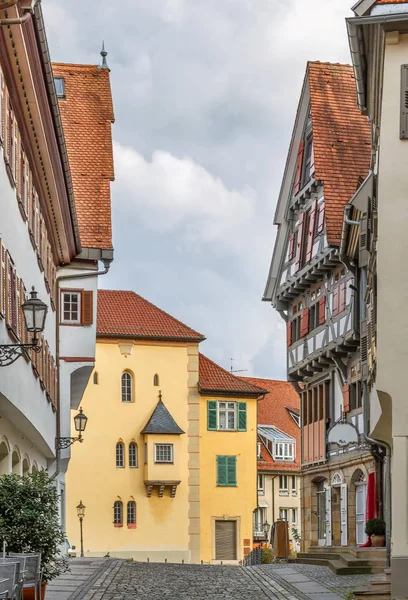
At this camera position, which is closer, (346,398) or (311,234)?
(346,398)

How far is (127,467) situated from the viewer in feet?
182

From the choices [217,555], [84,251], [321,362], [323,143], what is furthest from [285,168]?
[217,555]

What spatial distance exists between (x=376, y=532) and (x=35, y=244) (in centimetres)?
1111

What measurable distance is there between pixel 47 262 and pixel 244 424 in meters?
32.8

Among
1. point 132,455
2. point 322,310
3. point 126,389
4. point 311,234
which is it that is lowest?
point 132,455

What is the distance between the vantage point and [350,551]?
28234 millimetres

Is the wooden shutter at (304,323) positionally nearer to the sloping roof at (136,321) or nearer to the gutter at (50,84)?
the gutter at (50,84)

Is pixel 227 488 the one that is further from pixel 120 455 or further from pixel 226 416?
pixel 120 455

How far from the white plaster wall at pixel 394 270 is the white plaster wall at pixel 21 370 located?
17.1 ft

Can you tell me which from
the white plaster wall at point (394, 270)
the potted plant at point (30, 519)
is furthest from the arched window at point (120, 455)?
the potted plant at point (30, 519)

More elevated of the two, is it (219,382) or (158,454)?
(219,382)

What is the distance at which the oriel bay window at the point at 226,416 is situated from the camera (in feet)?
190

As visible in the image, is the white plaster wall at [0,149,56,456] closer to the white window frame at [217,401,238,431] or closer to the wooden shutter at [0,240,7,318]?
the wooden shutter at [0,240,7,318]

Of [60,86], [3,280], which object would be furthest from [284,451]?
[3,280]
